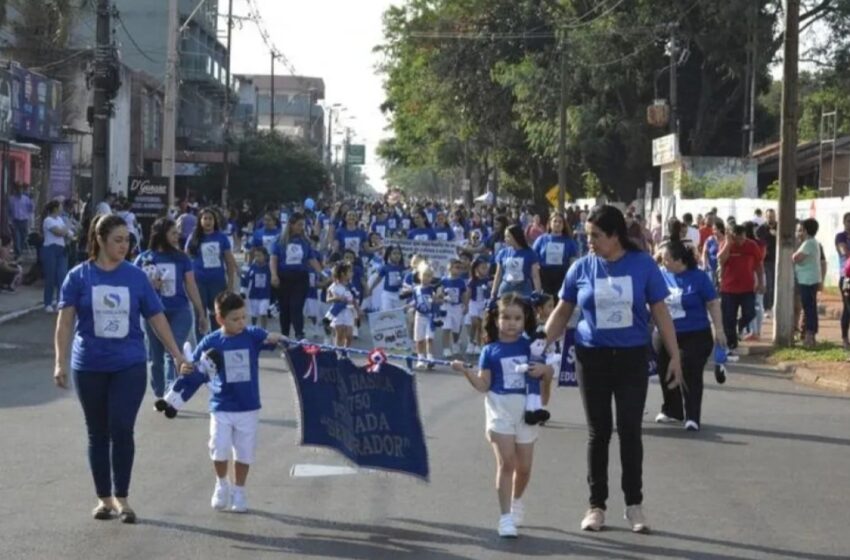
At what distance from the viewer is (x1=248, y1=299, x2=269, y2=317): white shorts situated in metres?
19.9

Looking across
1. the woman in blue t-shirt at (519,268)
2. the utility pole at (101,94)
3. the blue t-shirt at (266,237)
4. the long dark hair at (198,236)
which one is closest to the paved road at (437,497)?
the long dark hair at (198,236)

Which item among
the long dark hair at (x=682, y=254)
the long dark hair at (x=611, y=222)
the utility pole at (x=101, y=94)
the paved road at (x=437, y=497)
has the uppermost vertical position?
the utility pole at (x=101, y=94)

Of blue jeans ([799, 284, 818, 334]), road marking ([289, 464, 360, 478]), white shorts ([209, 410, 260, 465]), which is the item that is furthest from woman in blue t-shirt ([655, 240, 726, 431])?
blue jeans ([799, 284, 818, 334])

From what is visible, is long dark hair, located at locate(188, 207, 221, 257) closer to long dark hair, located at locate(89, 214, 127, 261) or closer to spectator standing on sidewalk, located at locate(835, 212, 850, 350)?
long dark hair, located at locate(89, 214, 127, 261)

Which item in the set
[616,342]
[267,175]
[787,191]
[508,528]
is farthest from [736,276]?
[267,175]

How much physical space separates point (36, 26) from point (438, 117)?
1801 centimetres

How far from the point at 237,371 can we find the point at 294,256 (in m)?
A: 9.56

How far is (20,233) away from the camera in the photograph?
32.2 metres

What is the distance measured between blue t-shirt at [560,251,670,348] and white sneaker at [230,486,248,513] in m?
2.22

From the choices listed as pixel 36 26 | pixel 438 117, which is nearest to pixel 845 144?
pixel 438 117

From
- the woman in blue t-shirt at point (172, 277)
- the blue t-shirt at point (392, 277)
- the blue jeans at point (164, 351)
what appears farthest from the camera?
the blue t-shirt at point (392, 277)

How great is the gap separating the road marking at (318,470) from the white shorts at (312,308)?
10.9 metres

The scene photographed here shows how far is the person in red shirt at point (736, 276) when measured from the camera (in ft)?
66.7

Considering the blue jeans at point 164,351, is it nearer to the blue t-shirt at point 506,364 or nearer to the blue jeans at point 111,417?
the blue jeans at point 111,417
